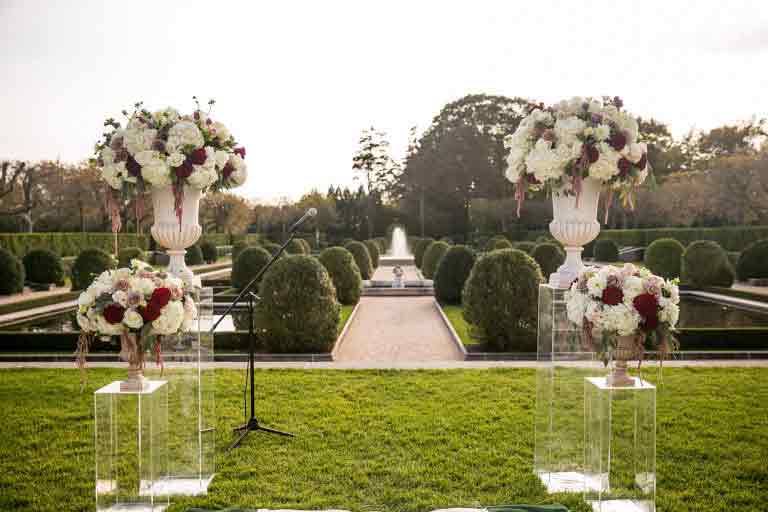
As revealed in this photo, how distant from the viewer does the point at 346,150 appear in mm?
47188

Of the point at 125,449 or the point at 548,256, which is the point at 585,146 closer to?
the point at 125,449

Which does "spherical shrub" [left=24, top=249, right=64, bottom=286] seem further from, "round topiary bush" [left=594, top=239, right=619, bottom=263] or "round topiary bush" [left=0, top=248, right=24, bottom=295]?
"round topiary bush" [left=594, top=239, right=619, bottom=263]

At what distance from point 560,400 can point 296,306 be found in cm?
461

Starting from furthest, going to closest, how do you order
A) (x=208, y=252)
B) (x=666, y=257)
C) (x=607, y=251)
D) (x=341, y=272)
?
(x=208, y=252), (x=607, y=251), (x=666, y=257), (x=341, y=272)

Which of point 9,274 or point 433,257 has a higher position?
point 433,257

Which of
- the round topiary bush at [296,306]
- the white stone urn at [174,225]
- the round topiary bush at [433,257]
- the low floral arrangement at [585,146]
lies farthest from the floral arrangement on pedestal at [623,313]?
the round topiary bush at [433,257]

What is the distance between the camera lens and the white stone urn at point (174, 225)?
3.99 m

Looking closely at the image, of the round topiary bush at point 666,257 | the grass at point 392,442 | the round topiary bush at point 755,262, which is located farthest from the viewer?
the round topiary bush at point 666,257

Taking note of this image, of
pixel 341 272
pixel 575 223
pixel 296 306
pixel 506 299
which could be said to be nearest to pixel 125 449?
pixel 575 223

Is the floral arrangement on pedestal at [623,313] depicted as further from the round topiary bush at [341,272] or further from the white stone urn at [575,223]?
the round topiary bush at [341,272]

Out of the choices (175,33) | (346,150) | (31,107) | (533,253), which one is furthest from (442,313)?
(346,150)

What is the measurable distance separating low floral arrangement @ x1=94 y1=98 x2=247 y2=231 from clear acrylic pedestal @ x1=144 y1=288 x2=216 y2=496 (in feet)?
2.65

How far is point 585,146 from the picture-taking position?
374cm

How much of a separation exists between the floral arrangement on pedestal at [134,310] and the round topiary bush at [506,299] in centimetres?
545
